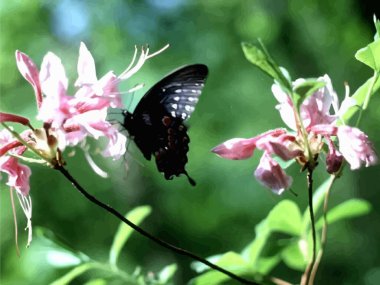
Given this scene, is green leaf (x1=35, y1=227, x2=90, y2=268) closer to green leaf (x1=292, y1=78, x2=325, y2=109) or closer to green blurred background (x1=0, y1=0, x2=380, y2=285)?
green leaf (x1=292, y1=78, x2=325, y2=109)

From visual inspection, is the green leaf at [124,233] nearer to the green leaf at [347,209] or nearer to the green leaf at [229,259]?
the green leaf at [229,259]

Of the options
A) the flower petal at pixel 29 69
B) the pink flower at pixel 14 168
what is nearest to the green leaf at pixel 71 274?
the pink flower at pixel 14 168

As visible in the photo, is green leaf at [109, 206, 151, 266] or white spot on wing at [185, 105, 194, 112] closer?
white spot on wing at [185, 105, 194, 112]

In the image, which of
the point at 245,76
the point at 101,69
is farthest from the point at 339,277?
the point at 101,69

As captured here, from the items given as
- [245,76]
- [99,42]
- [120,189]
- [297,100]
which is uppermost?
[297,100]

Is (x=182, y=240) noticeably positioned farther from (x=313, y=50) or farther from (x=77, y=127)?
(x=77, y=127)

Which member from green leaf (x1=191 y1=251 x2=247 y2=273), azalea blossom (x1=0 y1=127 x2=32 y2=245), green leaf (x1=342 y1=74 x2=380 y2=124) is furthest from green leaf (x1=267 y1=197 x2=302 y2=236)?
azalea blossom (x1=0 y1=127 x2=32 y2=245)

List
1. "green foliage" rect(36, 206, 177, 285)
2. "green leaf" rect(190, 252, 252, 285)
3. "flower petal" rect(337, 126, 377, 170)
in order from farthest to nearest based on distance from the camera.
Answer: "green foliage" rect(36, 206, 177, 285)
"green leaf" rect(190, 252, 252, 285)
"flower petal" rect(337, 126, 377, 170)
